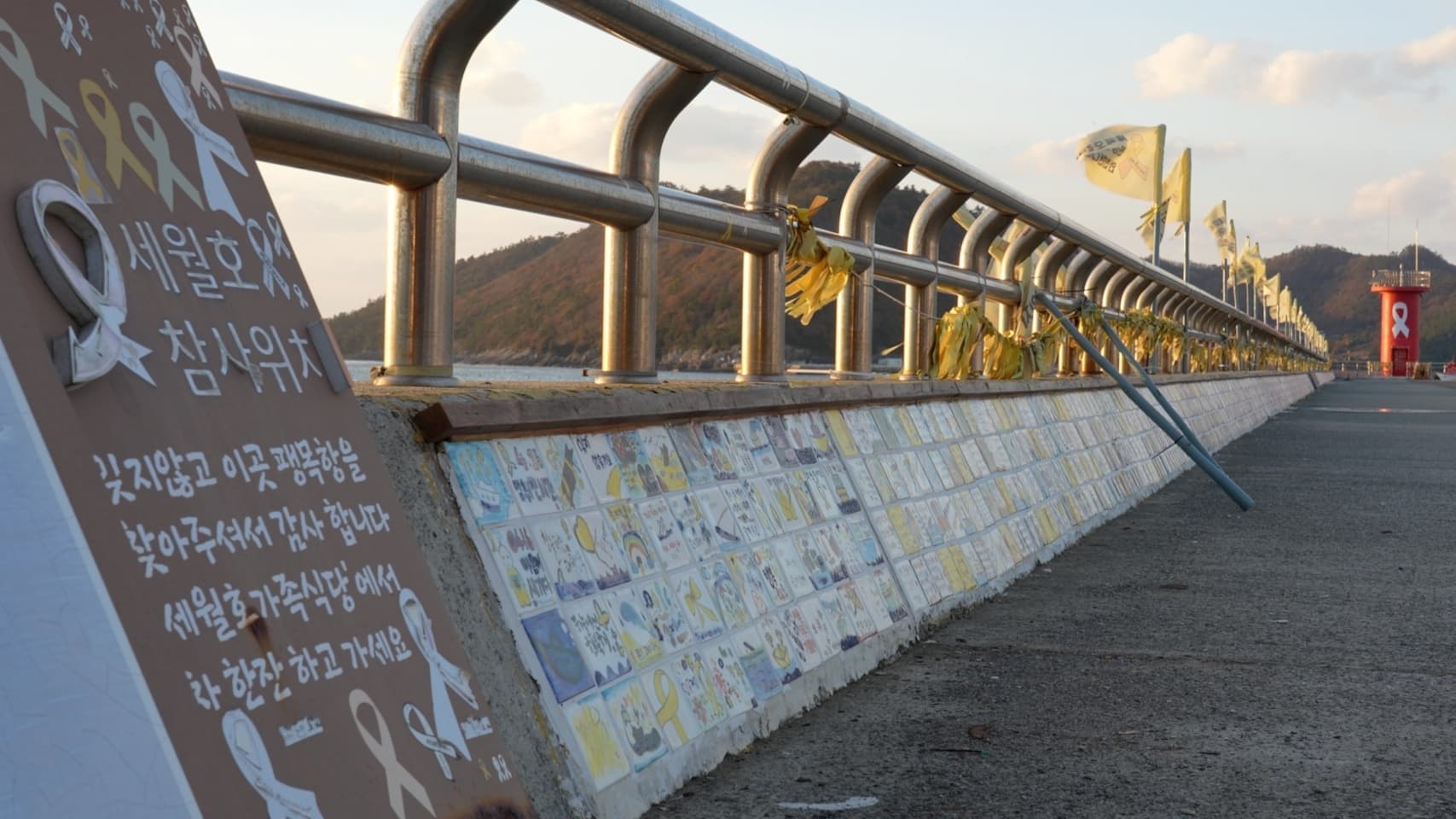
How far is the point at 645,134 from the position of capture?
4691 millimetres

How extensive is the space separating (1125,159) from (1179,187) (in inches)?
257

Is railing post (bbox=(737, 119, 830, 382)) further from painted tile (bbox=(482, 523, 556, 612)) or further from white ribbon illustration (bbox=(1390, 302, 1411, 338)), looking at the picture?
white ribbon illustration (bbox=(1390, 302, 1411, 338))

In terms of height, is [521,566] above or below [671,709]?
above

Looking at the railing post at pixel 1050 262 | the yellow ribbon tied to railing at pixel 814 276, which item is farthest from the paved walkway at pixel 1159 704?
the railing post at pixel 1050 262

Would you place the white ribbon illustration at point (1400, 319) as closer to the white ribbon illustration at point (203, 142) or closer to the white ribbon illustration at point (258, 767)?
the white ribbon illustration at point (203, 142)

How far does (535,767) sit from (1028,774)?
1.53 metres

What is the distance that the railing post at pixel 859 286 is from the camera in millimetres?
7215

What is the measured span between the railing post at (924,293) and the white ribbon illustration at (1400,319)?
140 meters

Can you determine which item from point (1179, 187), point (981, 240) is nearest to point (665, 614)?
point (981, 240)

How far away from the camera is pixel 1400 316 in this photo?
452 ft

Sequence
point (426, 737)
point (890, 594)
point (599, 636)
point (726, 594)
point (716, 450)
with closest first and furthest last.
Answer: point (426, 737) < point (599, 636) < point (726, 594) < point (716, 450) < point (890, 594)

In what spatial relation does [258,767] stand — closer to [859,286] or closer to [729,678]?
[729,678]

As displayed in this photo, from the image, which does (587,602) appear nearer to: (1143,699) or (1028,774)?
(1028,774)

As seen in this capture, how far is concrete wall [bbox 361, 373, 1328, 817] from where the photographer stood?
3107 millimetres
